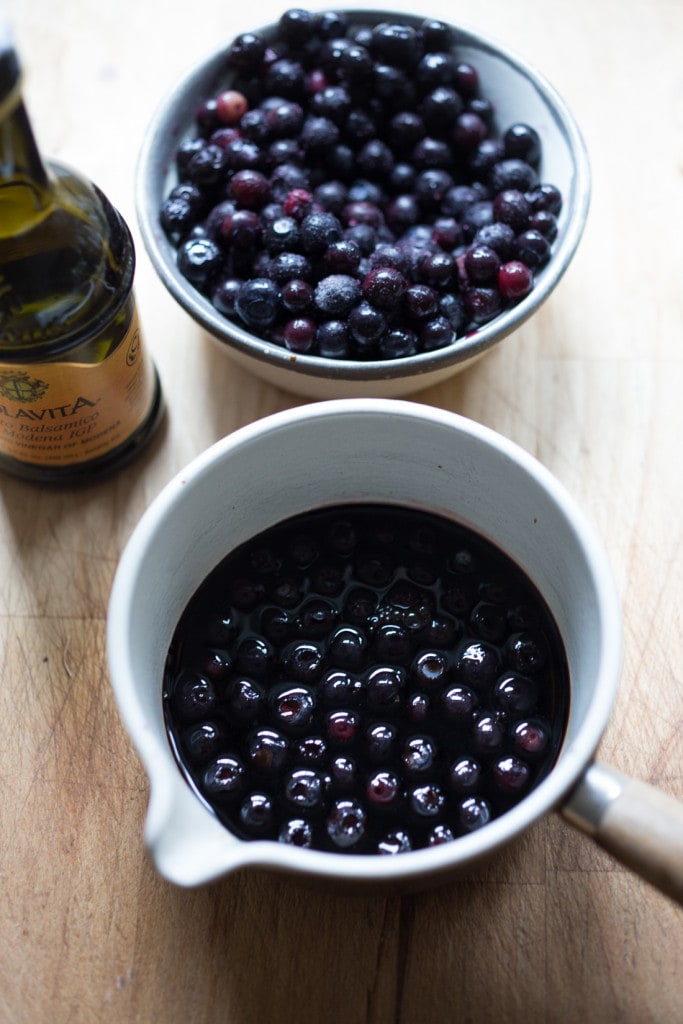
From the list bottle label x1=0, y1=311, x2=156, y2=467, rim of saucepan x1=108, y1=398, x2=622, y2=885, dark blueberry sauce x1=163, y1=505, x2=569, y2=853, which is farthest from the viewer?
bottle label x1=0, y1=311, x2=156, y2=467

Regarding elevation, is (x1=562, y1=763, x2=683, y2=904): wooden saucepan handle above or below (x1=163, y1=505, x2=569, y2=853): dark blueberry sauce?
above

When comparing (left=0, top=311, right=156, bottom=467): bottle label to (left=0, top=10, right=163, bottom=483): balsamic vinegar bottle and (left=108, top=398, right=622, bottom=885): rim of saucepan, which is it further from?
(left=108, top=398, right=622, bottom=885): rim of saucepan

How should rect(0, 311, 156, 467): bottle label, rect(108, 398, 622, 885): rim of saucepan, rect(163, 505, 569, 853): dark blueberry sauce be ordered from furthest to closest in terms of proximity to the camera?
rect(0, 311, 156, 467): bottle label < rect(163, 505, 569, 853): dark blueberry sauce < rect(108, 398, 622, 885): rim of saucepan

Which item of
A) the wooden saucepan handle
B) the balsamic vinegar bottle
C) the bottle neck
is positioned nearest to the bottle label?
the balsamic vinegar bottle

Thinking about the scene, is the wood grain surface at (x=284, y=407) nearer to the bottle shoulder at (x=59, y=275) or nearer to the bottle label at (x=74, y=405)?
the bottle label at (x=74, y=405)

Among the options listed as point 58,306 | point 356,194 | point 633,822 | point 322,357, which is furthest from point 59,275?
point 633,822

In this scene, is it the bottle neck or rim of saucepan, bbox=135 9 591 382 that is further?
rim of saucepan, bbox=135 9 591 382

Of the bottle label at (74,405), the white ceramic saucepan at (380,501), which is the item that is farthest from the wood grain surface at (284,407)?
the white ceramic saucepan at (380,501)
